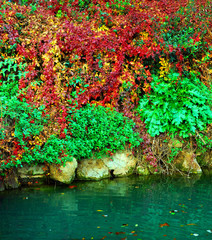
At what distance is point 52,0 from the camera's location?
7.99 m

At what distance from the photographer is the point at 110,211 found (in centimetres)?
475

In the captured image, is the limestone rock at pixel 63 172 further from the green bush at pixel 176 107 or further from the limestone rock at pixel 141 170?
the green bush at pixel 176 107

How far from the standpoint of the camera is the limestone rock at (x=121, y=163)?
272 inches

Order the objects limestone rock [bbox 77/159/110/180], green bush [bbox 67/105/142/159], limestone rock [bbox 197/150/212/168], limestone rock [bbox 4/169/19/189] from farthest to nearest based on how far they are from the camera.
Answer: limestone rock [bbox 197/150/212/168]
limestone rock [bbox 77/159/110/180]
green bush [bbox 67/105/142/159]
limestone rock [bbox 4/169/19/189]

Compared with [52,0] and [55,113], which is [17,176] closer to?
[55,113]

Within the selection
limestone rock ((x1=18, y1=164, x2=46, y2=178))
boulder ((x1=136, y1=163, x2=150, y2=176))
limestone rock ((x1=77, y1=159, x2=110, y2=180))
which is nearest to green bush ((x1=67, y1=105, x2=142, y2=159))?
limestone rock ((x1=77, y1=159, x2=110, y2=180))

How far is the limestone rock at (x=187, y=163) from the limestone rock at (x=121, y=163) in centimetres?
120

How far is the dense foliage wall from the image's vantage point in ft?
20.0

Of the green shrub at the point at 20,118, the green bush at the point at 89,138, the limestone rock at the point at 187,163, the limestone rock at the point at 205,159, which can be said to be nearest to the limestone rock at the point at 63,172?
the green bush at the point at 89,138

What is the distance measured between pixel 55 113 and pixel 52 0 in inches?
140

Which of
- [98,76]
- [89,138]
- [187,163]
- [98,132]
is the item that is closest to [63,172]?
[89,138]

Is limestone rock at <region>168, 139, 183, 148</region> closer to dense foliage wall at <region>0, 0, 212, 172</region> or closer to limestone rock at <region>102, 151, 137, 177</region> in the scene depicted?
dense foliage wall at <region>0, 0, 212, 172</region>

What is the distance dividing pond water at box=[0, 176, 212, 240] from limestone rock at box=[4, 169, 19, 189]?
21cm

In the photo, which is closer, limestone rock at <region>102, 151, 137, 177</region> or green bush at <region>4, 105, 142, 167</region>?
green bush at <region>4, 105, 142, 167</region>
